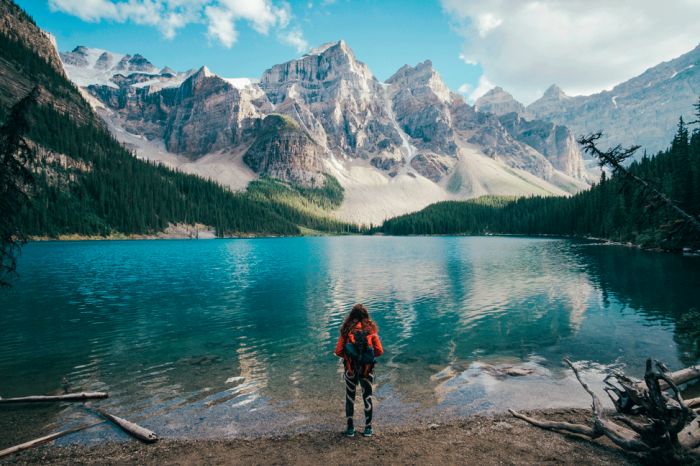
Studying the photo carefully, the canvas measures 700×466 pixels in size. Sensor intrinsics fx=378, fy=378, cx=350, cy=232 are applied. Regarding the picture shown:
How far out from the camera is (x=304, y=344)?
25.6 m

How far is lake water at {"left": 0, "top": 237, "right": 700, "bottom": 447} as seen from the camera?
50.7 ft

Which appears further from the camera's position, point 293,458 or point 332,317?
point 332,317

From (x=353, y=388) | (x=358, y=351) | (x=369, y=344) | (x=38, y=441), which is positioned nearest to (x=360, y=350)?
(x=358, y=351)

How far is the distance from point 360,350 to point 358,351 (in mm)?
82

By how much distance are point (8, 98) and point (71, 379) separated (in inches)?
8481

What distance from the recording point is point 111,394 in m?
17.2

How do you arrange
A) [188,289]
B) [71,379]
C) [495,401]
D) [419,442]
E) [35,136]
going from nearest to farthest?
[419,442], [495,401], [71,379], [188,289], [35,136]

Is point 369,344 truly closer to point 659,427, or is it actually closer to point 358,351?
point 358,351

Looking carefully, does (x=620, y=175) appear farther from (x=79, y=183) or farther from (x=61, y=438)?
(x=79, y=183)

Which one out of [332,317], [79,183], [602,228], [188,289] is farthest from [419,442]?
[79,183]

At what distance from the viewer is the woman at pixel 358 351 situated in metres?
12.1

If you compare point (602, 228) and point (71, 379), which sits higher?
point (602, 228)

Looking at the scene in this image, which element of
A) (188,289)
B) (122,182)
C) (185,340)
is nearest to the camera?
(185,340)

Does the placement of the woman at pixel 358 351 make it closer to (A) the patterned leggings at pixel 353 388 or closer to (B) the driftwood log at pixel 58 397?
(A) the patterned leggings at pixel 353 388
